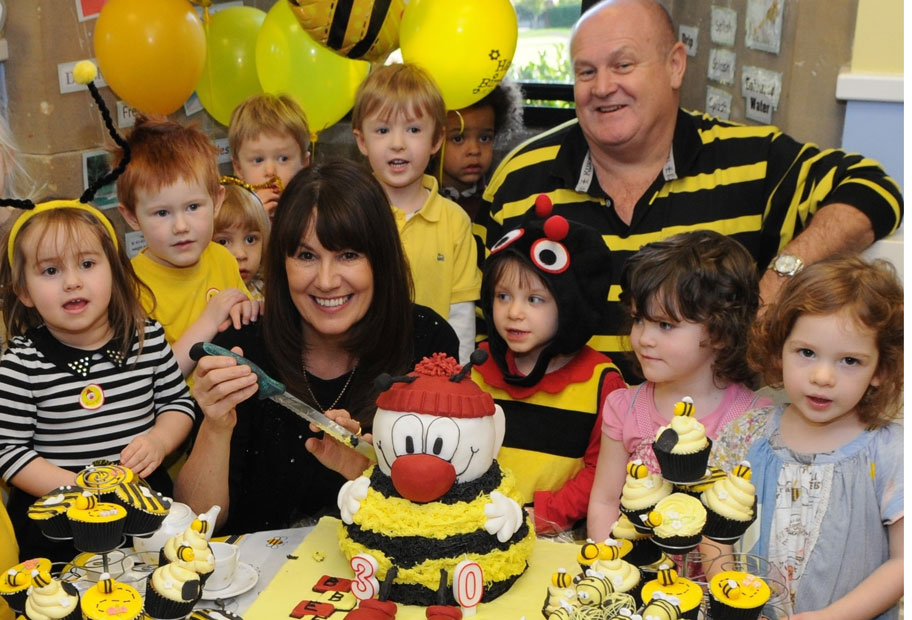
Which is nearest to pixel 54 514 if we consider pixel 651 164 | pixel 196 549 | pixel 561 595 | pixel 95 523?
pixel 95 523

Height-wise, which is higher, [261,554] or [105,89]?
[105,89]

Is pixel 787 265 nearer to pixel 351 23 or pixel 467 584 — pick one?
pixel 467 584

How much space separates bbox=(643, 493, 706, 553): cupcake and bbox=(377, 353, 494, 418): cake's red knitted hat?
0.31 meters

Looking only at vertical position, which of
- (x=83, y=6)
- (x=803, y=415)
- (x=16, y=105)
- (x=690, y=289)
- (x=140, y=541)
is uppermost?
(x=83, y=6)

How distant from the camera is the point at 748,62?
2869 millimetres

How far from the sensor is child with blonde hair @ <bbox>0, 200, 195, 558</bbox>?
5.53 ft

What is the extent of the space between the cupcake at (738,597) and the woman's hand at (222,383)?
75 cm

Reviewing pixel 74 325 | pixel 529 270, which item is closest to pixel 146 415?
pixel 74 325

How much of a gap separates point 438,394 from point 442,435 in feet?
0.18

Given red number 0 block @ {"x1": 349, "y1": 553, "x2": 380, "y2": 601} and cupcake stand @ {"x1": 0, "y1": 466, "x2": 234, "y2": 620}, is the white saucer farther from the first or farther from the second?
red number 0 block @ {"x1": 349, "y1": 553, "x2": 380, "y2": 601}

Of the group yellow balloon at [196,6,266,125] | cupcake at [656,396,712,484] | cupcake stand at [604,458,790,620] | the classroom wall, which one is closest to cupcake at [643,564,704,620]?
cupcake stand at [604,458,790,620]

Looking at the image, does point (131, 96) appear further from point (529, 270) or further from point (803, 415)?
point (803, 415)

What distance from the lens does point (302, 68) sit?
10.0 feet

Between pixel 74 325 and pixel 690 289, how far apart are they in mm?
1031
